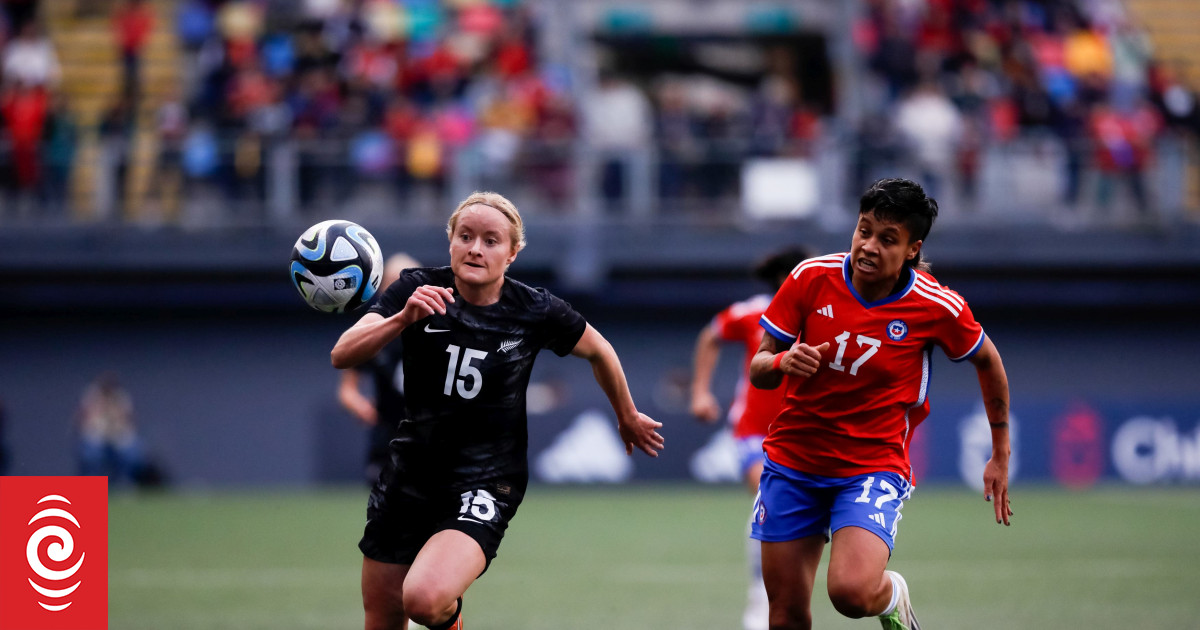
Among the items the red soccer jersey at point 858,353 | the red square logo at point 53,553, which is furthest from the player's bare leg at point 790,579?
the red square logo at point 53,553

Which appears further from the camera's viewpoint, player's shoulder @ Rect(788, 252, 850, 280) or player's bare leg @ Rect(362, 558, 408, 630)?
player's shoulder @ Rect(788, 252, 850, 280)

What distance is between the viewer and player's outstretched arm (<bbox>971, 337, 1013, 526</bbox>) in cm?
616

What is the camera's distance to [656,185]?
2003 centimetres

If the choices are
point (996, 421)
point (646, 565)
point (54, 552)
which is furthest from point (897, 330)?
point (646, 565)

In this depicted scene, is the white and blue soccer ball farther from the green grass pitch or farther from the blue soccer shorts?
the green grass pitch

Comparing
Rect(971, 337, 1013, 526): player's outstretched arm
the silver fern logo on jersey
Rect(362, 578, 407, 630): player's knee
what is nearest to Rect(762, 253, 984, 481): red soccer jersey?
Rect(971, 337, 1013, 526): player's outstretched arm

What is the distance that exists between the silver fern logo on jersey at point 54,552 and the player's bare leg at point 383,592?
5.47 ft

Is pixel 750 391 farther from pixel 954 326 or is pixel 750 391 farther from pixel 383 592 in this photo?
pixel 383 592

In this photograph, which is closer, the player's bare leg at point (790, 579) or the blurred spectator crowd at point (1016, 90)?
the player's bare leg at point (790, 579)

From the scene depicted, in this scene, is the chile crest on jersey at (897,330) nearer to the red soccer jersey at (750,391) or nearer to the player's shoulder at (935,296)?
the player's shoulder at (935,296)

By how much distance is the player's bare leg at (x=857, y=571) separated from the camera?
5.81 metres

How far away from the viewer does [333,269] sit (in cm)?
622

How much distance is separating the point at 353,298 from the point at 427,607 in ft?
4.99

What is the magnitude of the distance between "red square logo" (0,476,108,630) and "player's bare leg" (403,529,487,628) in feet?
6.01
